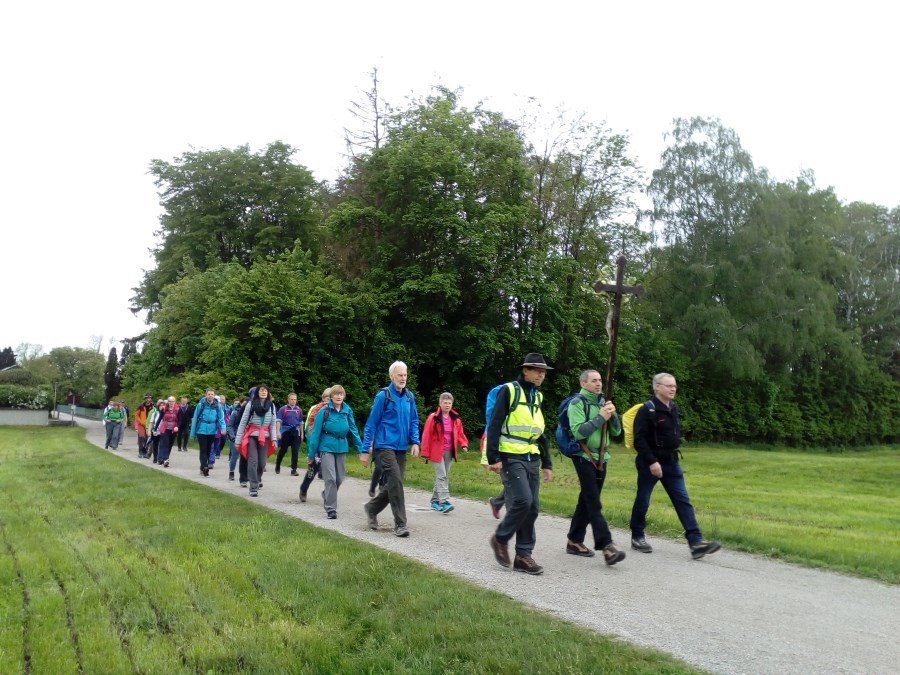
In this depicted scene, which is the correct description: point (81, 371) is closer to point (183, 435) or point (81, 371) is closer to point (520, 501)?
point (183, 435)

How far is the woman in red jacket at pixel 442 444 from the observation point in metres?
11.7

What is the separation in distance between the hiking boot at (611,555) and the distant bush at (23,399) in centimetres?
6143

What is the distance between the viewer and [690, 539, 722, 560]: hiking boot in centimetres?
764

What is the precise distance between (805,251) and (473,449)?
2584 centimetres

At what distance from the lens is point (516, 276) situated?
32.3 metres

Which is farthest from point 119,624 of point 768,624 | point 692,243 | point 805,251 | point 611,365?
point 805,251

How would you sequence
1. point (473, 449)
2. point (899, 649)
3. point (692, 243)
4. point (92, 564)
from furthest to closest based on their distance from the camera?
point (692, 243) → point (473, 449) → point (92, 564) → point (899, 649)

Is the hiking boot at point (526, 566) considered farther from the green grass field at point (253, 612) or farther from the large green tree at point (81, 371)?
the large green tree at point (81, 371)

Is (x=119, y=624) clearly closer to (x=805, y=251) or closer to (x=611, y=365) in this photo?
(x=611, y=365)

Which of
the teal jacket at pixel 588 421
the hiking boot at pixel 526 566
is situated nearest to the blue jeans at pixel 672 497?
the teal jacket at pixel 588 421

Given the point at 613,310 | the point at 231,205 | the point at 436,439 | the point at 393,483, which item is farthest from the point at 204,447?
the point at 231,205

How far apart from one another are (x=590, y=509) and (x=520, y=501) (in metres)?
1.02

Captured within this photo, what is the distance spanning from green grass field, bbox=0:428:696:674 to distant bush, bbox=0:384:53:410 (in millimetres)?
57433

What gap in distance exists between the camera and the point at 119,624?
206 inches
